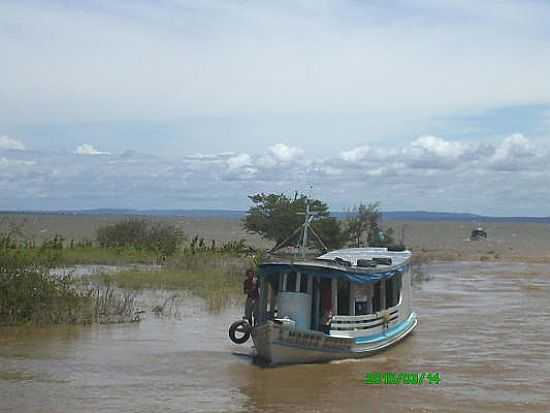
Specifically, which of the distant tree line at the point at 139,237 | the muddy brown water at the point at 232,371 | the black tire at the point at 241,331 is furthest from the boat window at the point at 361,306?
the distant tree line at the point at 139,237

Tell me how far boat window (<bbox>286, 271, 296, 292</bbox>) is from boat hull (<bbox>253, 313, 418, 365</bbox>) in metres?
1.25

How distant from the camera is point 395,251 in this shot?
2491cm

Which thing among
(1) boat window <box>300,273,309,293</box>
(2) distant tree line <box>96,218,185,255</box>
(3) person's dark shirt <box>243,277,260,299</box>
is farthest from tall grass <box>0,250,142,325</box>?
(2) distant tree line <box>96,218,185,255</box>

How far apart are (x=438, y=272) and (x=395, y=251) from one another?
20096 millimetres

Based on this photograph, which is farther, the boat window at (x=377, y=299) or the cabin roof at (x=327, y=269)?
the boat window at (x=377, y=299)

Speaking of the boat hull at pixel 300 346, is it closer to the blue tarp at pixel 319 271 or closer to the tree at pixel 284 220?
the blue tarp at pixel 319 271

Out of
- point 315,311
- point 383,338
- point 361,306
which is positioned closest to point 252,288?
point 315,311

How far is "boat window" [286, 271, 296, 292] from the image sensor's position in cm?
1842

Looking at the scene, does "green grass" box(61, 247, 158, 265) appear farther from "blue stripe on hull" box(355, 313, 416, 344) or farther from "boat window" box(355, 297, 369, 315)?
"boat window" box(355, 297, 369, 315)

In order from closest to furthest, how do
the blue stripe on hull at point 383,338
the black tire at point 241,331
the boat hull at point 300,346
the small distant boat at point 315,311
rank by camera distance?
the boat hull at point 300,346 → the small distant boat at point 315,311 → the blue stripe on hull at point 383,338 → the black tire at point 241,331

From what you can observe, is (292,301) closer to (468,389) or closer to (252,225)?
(468,389)

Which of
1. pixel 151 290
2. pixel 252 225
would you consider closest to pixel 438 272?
pixel 252 225

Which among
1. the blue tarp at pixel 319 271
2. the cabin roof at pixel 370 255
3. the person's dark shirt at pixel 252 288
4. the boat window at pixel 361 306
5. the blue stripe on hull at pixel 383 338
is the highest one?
the cabin roof at pixel 370 255

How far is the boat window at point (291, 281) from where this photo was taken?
1842 cm
